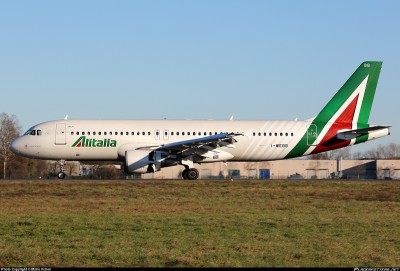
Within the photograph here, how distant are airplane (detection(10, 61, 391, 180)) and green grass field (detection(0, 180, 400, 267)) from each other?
12.9m

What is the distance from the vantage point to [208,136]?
4972 cm

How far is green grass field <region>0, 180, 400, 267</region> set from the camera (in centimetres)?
1432

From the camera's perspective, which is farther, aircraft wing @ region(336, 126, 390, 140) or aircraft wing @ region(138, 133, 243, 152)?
aircraft wing @ region(336, 126, 390, 140)

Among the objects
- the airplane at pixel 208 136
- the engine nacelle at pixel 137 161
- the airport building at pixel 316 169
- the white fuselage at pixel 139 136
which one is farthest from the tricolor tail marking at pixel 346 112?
the airport building at pixel 316 169

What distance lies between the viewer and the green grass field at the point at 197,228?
14320 millimetres

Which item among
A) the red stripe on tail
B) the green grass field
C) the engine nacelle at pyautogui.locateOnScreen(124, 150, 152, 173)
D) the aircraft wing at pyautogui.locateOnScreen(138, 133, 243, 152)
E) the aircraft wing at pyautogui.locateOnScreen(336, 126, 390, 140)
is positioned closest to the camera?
Result: the green grass field

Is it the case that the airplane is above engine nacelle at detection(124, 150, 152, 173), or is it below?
above

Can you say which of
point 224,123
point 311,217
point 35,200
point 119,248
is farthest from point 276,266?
point 224,123

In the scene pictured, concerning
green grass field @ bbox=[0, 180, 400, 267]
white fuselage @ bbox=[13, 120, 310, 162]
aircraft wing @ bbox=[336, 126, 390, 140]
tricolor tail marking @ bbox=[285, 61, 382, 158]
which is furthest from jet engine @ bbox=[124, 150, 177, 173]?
aircraft wing @ bbox=[336, 126, 390, 140]

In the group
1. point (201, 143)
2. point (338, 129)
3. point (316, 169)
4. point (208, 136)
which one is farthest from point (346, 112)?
point (316, 169)

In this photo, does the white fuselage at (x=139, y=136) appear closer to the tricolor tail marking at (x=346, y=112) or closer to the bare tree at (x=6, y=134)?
the tricolor tail marking at (x=346, y=112)

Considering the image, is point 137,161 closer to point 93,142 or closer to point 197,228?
point 93,142

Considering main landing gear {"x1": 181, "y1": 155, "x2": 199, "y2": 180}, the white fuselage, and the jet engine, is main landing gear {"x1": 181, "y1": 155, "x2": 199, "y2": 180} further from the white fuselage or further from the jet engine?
the jet engine

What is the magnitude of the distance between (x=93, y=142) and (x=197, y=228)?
1179 inches
